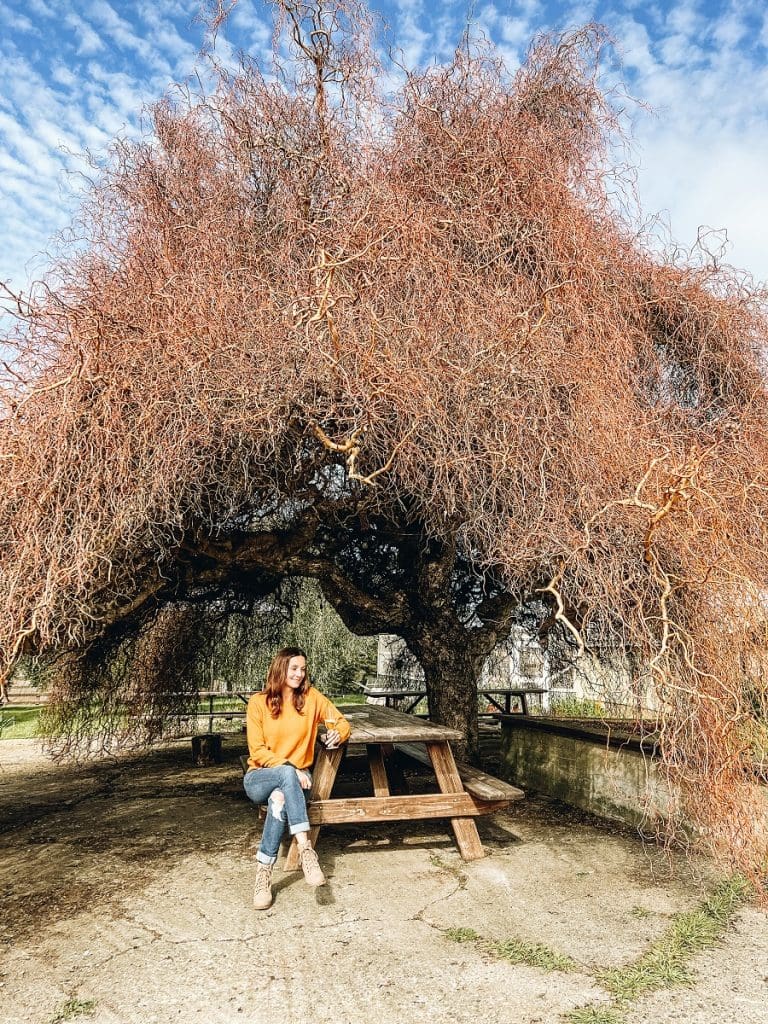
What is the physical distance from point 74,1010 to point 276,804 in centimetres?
147

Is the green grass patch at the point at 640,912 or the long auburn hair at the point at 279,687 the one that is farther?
the long auburn hair at the point at 279,687

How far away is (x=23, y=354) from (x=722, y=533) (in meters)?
4.66

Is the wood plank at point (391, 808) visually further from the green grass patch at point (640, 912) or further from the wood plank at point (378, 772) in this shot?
the green grass patch at point (640, 912)

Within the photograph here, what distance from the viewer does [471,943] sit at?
3.60 metres

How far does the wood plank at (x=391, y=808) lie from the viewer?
4695 millimetres

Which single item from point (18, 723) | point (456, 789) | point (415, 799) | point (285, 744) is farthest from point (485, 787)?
point (18, 723)

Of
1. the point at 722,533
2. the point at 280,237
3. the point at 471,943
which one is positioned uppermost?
the point at 280,237

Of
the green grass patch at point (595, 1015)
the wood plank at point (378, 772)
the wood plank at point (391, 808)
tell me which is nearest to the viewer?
the green grass patch at point (595, 1015)

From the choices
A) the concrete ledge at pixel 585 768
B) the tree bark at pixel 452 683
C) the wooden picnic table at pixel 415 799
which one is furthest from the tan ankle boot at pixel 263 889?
the tree bark at pixel 452 683

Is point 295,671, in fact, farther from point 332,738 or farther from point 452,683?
point 452,683

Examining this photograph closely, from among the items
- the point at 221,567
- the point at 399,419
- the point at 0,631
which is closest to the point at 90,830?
the point at 221,567

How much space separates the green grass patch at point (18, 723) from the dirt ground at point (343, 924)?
7399mm

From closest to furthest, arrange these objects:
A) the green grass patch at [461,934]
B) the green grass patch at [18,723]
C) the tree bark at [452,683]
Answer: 1. the green grass patch at [461,934]
2. the tree bark at [452,683]
3. the green grass patch at [18,723]

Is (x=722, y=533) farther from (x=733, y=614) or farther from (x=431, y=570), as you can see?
(x=431, y=570)
